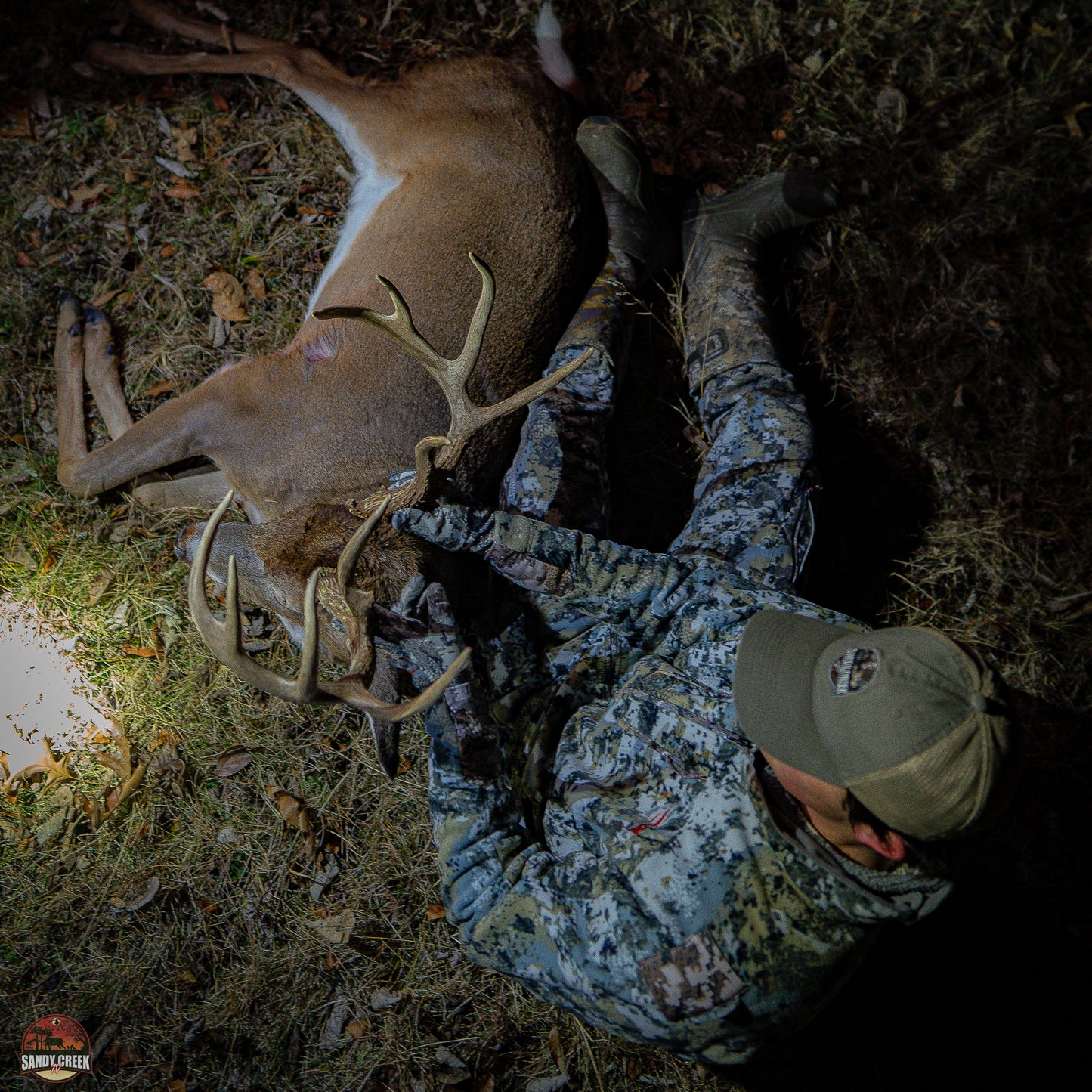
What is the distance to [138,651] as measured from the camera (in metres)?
4.13

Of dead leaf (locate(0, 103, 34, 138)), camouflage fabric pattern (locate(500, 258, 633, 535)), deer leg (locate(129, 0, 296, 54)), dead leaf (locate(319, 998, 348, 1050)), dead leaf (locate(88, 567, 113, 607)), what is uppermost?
deer leg (locate(129, 0, 296, 54))

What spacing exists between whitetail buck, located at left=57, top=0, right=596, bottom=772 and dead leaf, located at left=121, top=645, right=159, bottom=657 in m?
0.74

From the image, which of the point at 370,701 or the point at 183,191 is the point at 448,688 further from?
the point at 183,191

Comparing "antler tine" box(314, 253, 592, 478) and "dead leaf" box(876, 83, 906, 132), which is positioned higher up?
"dead leaf" box(876, 83, 906, 132)

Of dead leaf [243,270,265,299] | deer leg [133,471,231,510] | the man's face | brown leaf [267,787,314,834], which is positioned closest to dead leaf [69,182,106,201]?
dead leaf [243,270,265,299]

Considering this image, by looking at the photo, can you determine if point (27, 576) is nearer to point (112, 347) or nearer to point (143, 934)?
point (112, 347)

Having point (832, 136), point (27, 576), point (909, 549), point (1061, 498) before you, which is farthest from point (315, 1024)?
point (832, 136)

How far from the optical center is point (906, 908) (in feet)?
7.20

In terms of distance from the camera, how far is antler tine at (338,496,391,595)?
103 inches

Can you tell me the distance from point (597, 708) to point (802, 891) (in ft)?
3.54

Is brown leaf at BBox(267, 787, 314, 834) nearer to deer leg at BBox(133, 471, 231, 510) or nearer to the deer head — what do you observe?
the deer head

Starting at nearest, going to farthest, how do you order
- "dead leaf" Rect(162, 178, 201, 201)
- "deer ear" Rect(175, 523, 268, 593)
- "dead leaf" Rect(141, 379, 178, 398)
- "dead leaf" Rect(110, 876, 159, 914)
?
"deer ear" Rect(175, 523, 268, 593) → "dead leaf" Rect(110, 876, 159, 914) → "dead leaf" Rect(141, 379, 178, 398) → "dead leaf" Rect(162, 178, 201, 201)

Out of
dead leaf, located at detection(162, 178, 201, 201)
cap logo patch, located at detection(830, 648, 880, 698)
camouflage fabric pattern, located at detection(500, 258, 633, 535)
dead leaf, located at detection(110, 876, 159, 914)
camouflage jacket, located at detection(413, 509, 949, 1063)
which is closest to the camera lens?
cap logo patch, located at detection(830, 648, 880, 698)

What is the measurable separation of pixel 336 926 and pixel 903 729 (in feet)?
9.95
